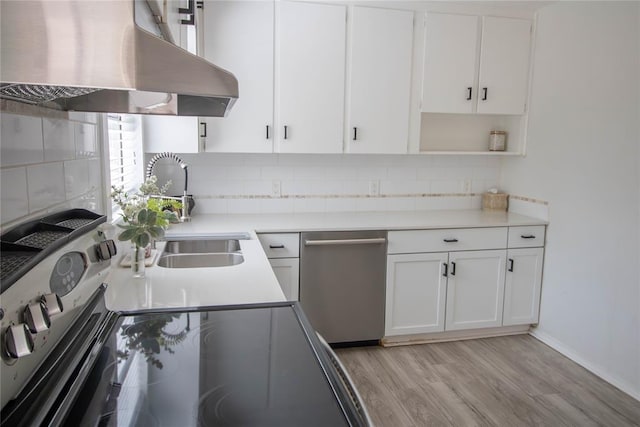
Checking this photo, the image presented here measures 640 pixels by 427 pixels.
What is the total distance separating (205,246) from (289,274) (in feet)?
1.95

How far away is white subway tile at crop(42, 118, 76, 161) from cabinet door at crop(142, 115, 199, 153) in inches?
61.0

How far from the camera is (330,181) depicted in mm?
3527

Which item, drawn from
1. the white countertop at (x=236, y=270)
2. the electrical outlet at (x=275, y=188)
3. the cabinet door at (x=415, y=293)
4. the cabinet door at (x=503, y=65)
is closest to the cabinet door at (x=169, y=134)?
the white countertop at (x=236, y=270)

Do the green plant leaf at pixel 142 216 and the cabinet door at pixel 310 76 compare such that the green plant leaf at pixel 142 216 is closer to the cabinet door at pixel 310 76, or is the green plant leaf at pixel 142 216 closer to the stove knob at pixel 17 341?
the stove knob at pixel 17 341

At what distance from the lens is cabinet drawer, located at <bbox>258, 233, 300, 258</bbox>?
2.90 metres

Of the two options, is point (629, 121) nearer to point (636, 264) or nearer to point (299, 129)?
point (636, 264)

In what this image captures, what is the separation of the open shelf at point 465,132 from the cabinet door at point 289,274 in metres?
1.32

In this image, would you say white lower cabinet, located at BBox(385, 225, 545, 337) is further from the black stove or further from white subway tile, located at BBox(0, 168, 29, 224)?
white subway tile, located at BBox(0, 168, 29, 224)

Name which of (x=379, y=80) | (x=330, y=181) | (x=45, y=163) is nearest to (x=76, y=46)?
(x=45, y=163)

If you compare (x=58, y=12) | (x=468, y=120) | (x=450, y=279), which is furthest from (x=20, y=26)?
(x=468, y=120)

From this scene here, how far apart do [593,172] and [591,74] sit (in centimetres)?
60

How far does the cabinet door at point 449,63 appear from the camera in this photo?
10.5ft

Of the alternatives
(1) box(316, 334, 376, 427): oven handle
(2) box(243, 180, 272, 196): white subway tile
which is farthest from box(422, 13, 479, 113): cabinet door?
(1) box(316, 334, 376, 427): oven handle

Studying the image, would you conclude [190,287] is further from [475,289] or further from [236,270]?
[475,289]
